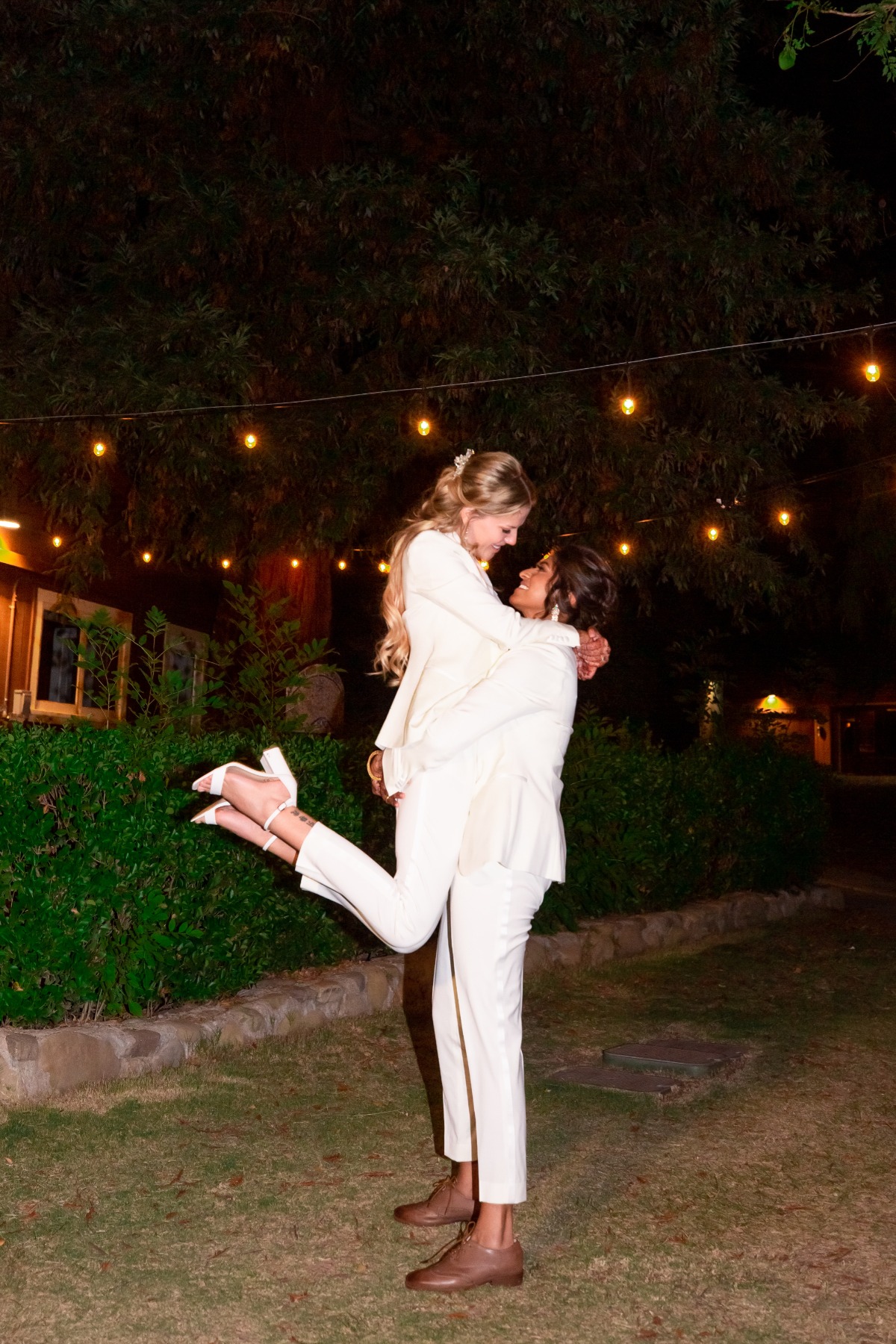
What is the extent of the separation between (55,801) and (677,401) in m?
8.08

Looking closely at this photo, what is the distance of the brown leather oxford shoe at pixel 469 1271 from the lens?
3.04 m

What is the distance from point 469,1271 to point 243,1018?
2454mm

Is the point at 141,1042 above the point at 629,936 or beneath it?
beneath

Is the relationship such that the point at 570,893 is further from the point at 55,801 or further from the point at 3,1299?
the point at 3,1299

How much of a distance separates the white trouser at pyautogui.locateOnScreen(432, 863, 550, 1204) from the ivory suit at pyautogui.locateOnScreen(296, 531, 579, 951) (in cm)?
10

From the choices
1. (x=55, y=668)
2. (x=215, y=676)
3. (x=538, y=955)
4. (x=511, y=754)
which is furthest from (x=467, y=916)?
(x=55, y=668)

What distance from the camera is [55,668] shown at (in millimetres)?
13898

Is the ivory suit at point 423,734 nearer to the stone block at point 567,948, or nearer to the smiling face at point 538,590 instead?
the smiling face at point 538,590

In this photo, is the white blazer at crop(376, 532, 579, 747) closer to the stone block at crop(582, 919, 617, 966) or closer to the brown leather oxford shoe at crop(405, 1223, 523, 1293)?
the brown leather oxford shoe at crop(405, 1223, 523, 1293)

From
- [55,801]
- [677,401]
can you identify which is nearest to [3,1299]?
[55,801]

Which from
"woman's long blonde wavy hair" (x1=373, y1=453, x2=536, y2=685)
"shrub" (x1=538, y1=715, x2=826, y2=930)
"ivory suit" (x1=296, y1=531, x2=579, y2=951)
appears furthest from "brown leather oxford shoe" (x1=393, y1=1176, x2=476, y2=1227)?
"shrub" (x1=538, y1=715, x2=826, y2=930)

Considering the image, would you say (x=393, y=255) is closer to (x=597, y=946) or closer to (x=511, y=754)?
(x=597, y=946)

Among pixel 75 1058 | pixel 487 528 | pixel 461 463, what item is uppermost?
pixel 461 463

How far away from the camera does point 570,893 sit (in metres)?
8.20
